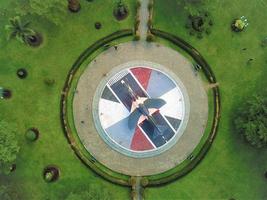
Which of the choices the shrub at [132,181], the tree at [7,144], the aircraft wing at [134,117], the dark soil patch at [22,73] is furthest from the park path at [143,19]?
the tree at [7,144]

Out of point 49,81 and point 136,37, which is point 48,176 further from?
point 136,37

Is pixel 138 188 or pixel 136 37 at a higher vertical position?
pixel 136 37

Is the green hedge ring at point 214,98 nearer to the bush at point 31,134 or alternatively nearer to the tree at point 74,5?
the tree at point 74,5

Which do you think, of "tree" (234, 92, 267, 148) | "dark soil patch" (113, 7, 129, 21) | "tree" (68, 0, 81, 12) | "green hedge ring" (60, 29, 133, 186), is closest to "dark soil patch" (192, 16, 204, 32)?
"green hedge ring" (60, 29, 133, 186)

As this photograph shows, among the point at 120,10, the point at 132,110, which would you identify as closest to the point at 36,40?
the point at 120,10

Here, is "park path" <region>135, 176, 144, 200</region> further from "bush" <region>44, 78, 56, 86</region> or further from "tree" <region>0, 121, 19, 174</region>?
"bush" <region>44, 78, 56, 86</region>
